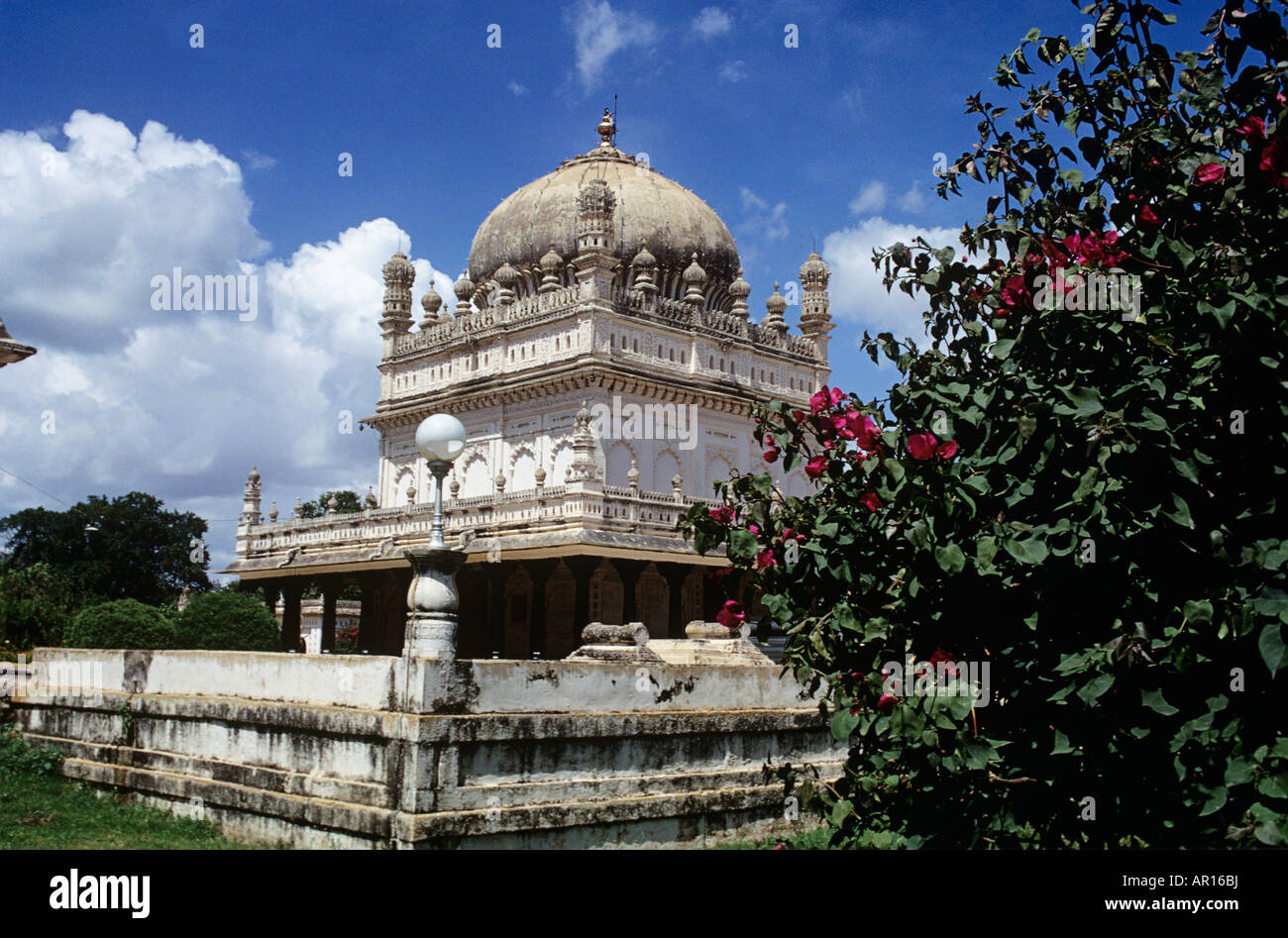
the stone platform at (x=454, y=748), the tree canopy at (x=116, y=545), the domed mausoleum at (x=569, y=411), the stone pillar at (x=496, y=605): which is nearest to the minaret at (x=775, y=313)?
the domed mausoleum at (x=569, y=411)

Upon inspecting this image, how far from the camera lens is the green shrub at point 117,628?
22297 millimetres

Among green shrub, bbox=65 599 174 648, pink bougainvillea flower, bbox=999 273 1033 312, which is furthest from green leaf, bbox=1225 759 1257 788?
green shrub, bbox=65 599 174 648

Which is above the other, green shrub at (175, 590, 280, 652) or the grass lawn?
green shrub at (175, 590, 280, 652)

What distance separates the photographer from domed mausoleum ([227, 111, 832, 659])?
90.6 feet

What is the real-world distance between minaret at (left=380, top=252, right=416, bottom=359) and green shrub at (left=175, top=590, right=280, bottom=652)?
9942mm

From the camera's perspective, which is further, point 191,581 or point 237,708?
point 191,581

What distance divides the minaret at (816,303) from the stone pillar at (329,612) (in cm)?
1571

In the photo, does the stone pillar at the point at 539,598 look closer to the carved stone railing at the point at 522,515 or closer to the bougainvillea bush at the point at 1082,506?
the carved stone railing at the point at 522,515

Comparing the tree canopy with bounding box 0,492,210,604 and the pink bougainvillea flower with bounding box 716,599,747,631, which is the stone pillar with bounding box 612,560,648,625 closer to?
the pink bougainvillea flower with bounding box 716,599,747,631

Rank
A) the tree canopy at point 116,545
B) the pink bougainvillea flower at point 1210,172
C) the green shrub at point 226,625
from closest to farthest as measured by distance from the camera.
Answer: the pink bougainvillea flower at point 1210,172 < the green shrub at point 226,625 < the tree canopy at point 116,545

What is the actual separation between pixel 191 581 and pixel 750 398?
1821 inches

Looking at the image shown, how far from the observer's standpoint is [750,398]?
110 ft
